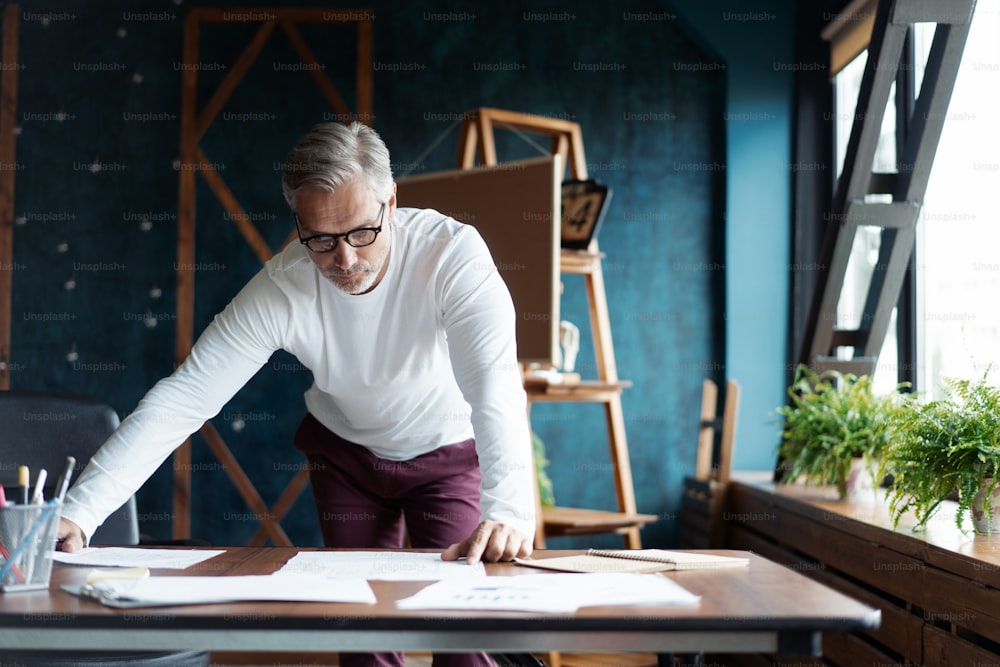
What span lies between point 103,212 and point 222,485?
129 centimetres

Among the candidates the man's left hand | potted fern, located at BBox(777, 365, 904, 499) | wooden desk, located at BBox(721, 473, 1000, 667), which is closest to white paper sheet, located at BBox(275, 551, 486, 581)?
the man's left hand

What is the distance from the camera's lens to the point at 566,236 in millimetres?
3562

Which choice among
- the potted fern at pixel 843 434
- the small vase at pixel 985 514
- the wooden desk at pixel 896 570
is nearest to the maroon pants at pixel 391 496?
the wooden desk at pixel 896 570

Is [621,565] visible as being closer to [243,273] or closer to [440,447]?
[440,447]

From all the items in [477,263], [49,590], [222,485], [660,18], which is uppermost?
[660,18]

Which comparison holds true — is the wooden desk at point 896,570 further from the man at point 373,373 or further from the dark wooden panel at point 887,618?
the man at point 373,373

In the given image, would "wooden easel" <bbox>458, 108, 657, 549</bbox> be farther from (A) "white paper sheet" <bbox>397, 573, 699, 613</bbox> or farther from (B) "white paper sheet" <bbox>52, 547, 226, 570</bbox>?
(A) "white paper sheet" <bbox>397, 573, 699, 613</bbox>

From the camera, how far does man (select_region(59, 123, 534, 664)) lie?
5.37 ft

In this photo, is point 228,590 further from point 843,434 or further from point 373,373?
point 843,434

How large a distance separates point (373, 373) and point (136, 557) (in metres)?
0.56

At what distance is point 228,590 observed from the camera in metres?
1.21

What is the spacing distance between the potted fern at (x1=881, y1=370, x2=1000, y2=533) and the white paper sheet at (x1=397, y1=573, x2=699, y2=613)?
1022mm

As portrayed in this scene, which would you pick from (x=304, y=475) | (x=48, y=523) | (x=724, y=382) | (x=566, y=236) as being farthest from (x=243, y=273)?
(x=48, y=523)

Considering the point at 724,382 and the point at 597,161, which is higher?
the point at 597,161
